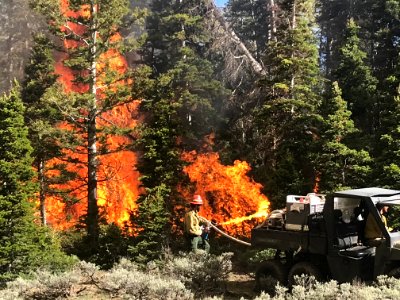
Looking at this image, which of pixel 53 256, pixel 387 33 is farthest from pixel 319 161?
pixel 387 33

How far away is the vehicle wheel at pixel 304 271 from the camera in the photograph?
32.8ft

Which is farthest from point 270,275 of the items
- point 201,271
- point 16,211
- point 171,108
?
point 171,108

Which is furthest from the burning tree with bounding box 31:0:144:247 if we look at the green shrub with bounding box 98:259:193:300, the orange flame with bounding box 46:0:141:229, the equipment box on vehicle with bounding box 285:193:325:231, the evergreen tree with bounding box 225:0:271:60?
the evergreen tree with bounding box 225:0:271:60

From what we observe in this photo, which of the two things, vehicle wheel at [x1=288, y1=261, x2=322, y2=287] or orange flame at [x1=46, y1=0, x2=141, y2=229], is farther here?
orange flame at [x1=46, y1=0, x2=141, y2=229]

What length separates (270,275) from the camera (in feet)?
36.4

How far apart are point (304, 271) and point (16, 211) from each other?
33.3 ft

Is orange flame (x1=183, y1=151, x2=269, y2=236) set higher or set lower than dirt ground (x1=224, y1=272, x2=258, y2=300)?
higher

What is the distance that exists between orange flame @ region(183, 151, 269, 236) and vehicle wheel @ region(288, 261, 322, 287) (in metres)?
10.6

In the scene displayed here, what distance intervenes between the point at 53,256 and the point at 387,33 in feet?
86.4

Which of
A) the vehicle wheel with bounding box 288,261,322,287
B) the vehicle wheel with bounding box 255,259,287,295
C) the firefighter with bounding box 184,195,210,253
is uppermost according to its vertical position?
the firefighter with bounding box 184,195,210,253

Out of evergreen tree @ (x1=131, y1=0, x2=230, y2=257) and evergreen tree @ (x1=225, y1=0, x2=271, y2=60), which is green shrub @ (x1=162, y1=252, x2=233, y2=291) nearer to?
evergreen tree @ (x1=131, y1=0, x2=230, y2=257)

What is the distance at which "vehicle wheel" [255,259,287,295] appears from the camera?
10.8m

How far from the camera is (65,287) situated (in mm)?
10406

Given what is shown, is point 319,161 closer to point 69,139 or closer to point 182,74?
point 69,139
